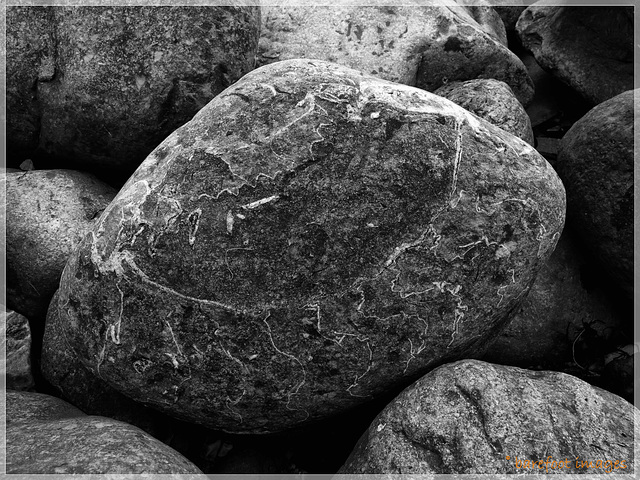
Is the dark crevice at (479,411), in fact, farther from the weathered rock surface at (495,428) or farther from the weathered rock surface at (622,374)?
the weathered rock surface at (622,374)

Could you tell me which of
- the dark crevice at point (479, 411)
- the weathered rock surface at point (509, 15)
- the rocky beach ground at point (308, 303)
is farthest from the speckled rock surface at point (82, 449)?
the weathered rock surface at point (509, 15)

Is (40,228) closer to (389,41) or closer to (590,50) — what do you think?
(389,41)

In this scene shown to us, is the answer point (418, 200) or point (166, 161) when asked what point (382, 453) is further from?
point (166, 161)

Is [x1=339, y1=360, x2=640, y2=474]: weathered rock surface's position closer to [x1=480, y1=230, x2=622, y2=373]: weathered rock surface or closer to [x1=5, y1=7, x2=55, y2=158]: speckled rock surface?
[x1=480, y1=230, x2=622, y2=373]: weathered rock surface

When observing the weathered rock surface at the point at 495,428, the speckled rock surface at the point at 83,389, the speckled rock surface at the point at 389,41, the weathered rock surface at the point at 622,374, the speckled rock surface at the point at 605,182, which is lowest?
the speckled rock surface at the point at 83,389

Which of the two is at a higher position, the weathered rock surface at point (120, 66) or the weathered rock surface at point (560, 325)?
the weathered rock surface at point (120, 66)

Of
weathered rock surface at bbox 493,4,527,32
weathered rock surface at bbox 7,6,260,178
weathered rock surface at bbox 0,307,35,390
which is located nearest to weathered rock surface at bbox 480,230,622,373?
weathered rock surface at bbox 7,6,260,178

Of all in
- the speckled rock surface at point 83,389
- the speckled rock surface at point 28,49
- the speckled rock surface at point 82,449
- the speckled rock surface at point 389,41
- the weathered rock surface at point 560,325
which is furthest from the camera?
the speckled rock surface at point 389,41
